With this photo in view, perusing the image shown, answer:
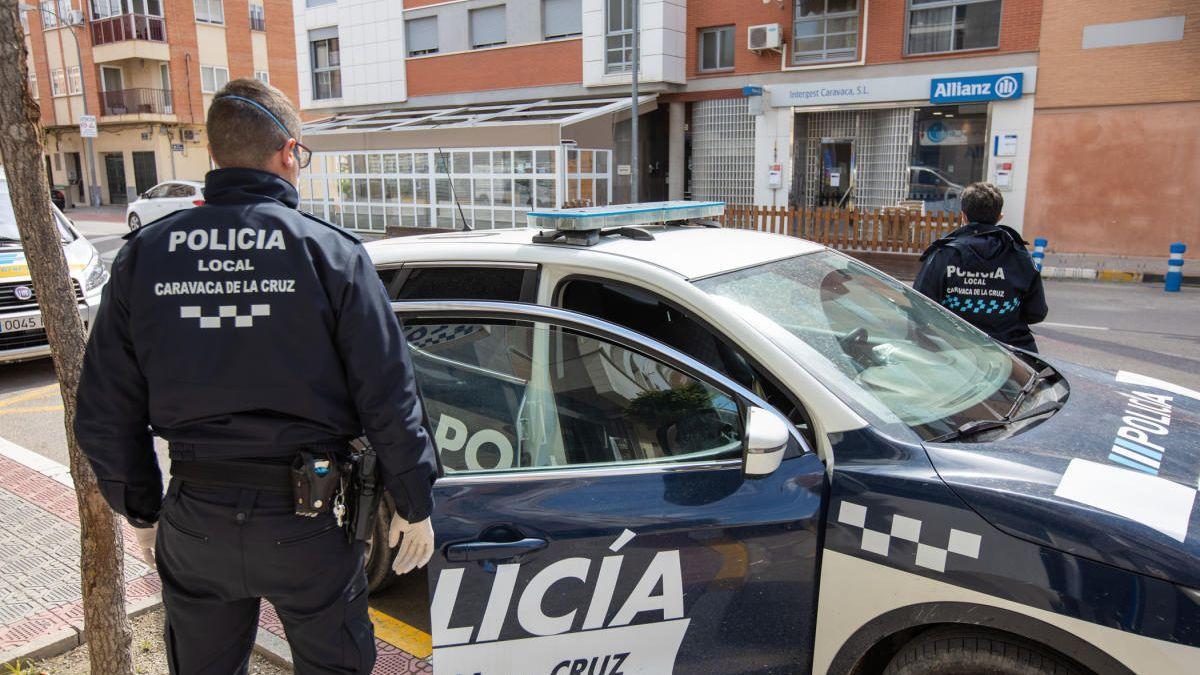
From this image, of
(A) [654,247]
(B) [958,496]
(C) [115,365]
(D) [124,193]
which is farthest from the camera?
(D) [124,193]

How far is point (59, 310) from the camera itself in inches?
99.9

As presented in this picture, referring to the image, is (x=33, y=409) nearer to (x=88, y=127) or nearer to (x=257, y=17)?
(x=88, y=127)

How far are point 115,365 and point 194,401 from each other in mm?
242

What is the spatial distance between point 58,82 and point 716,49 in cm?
3665

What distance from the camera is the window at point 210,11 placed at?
127ft

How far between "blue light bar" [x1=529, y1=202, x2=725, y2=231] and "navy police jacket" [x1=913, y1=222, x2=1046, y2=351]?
1.33 m

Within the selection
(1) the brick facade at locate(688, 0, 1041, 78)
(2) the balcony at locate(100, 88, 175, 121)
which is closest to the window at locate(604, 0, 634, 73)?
(1) the brick facade at locate(688, 0, 1041, 78)

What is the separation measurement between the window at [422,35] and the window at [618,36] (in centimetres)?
674

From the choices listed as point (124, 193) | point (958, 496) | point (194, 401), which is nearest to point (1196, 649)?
point (958, 496)

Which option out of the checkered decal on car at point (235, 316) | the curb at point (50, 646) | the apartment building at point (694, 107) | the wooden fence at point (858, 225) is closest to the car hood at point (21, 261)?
the curb at point (50, 646)

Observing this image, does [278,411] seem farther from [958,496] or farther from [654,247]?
[958,496]

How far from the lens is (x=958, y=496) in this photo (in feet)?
6.72

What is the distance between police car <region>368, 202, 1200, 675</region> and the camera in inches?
76.7

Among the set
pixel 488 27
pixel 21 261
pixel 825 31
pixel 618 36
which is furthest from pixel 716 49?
pixel 21 261
